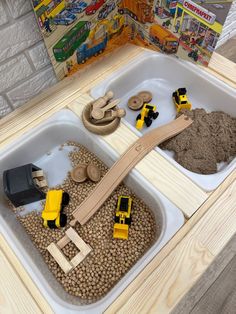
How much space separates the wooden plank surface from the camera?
54 centimetres

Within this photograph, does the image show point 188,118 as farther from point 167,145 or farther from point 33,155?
point 33,155

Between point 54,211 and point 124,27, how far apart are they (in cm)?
69

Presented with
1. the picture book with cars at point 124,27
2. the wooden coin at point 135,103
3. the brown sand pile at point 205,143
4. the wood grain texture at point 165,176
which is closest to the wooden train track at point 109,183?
the wood grain texture at point 165,176

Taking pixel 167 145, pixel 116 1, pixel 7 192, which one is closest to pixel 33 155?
pixel 7 192

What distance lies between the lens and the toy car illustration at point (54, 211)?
2.33 feet

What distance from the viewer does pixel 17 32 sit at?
0.69 metres

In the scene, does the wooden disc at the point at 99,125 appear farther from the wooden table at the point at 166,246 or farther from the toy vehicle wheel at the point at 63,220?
the toy vehicle wheel at the point at 63,220

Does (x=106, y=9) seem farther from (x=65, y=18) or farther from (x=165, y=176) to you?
(x=165, y=176)

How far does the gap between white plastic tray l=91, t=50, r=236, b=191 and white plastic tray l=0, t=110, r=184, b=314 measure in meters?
0.14

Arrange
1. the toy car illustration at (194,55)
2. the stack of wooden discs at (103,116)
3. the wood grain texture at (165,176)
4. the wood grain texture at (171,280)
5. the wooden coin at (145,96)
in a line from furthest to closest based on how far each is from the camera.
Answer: the wooden coin at (145,96)
the toy car illustration at (194,55)
the stack of wooden discs at (103,116)
the wood grain texture at (165,176)
the wood grain texture at (171,280)

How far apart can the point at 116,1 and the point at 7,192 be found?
68 cm

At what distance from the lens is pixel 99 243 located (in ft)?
2.36

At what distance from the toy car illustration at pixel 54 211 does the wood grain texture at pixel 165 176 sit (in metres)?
0.21

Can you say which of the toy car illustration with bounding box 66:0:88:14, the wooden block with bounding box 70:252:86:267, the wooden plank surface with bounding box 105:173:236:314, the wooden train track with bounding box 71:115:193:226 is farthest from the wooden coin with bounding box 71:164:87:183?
the toy car illustration with bounding box 66:0:88:14
